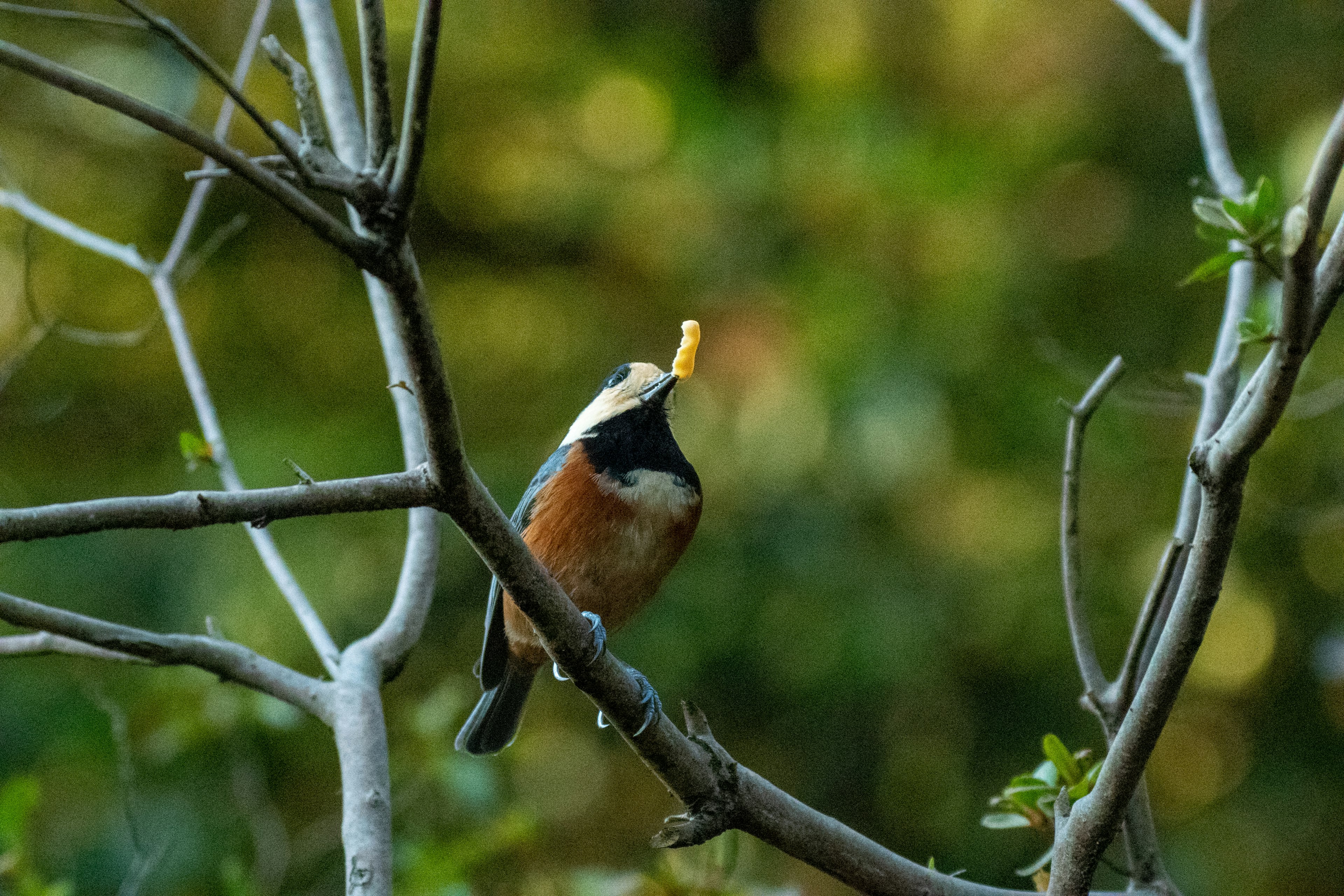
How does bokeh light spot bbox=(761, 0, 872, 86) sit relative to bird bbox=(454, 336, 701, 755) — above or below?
above

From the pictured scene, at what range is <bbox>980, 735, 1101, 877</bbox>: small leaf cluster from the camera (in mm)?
2270

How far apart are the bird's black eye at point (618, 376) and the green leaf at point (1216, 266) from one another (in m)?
2.05

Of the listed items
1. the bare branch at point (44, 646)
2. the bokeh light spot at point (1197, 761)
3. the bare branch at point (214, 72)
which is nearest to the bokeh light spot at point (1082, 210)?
the bokeh light spot at point (1197, 761)

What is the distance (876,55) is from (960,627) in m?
2.82

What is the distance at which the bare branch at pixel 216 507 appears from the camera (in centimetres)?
147

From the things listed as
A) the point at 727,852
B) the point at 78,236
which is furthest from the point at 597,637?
the point at 78,236

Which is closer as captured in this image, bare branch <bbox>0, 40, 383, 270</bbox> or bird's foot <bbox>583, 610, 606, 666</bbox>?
bare branch <bbox>0, 40, 383, 270</bbox>

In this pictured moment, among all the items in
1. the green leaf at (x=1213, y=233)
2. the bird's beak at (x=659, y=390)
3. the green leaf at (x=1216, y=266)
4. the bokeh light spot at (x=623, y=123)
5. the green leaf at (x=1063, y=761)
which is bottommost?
the green leaf at (x=1063, y=761)

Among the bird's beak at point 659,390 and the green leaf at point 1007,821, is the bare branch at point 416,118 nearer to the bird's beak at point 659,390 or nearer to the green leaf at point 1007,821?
the green leaf at point 1007,821

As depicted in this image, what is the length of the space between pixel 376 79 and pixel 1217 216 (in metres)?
1.05

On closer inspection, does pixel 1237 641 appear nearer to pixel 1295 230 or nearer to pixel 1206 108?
pixel 1206 108

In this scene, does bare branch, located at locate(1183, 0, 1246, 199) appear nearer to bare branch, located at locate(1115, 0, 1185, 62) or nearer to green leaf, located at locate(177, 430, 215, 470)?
bare branch, located at locate(1115, 0, 1185, 62)

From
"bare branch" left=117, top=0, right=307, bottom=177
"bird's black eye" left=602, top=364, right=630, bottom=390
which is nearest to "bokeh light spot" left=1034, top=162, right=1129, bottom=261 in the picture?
"bird's black eye" left=602, top=364, right=630, bottom=390

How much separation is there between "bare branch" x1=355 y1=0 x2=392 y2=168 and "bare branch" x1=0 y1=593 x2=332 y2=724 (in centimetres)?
106
